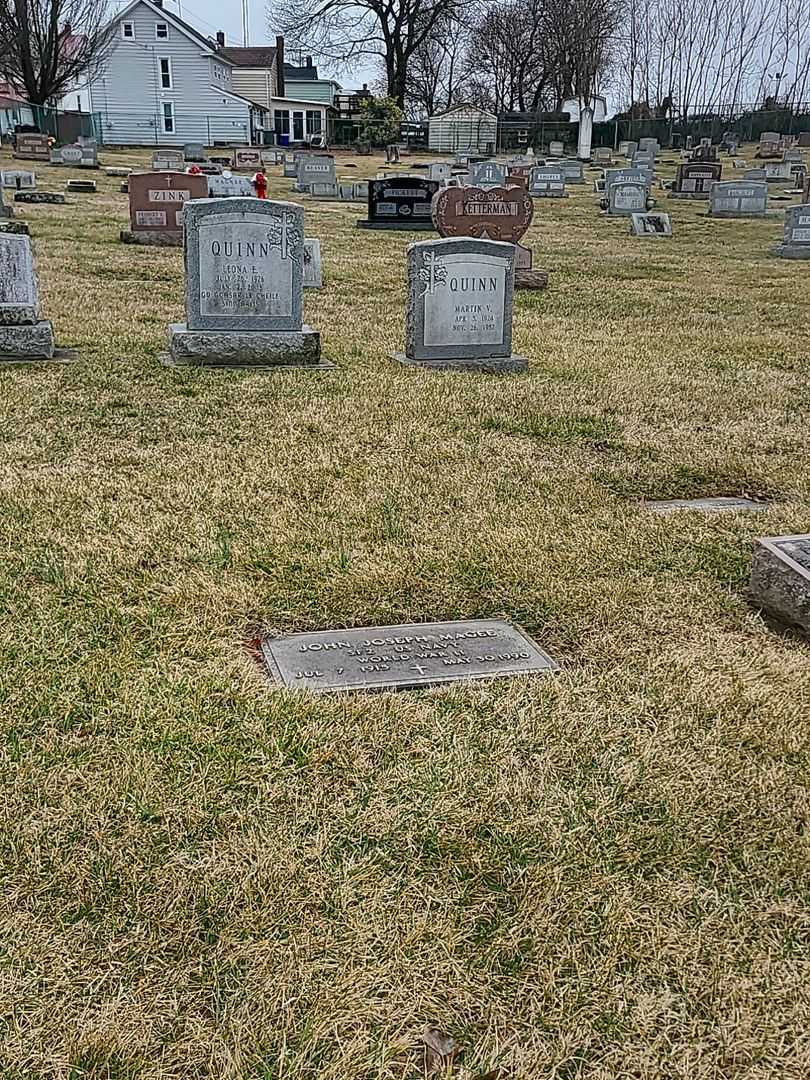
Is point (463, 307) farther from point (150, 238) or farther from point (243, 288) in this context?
point (150, 238)

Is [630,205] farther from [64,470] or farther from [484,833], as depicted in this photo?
[484,833]

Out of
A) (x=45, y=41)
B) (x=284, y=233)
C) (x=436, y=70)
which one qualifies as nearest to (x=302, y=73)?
(x=436, y=70)

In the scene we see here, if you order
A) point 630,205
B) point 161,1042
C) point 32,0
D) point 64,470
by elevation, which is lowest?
point 161,1042

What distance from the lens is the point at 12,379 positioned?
22.6 feet

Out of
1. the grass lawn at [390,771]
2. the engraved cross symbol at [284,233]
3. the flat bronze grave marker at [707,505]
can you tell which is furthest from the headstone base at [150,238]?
the flat bronze grave marker at [707,505]

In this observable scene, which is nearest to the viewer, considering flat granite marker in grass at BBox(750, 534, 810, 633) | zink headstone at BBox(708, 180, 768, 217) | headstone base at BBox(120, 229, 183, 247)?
flat granite marker in grass at BBox(750, 534, 810, 633)

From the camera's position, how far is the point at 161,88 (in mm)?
51281

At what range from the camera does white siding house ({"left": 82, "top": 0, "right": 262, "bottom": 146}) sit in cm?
5050

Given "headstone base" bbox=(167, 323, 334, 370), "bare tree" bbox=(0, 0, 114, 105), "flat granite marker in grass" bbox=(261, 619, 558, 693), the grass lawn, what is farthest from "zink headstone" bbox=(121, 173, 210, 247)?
"bare tree" bbox=(0, 0, 114, 105)

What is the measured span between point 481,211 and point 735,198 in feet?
52.3

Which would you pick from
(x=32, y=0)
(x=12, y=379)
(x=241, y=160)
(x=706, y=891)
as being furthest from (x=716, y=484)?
(x=32, y=0)

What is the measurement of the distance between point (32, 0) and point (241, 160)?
9.76m

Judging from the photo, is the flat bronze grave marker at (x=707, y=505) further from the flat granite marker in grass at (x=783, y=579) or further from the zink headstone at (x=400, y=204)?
the zink headstone at (x=400, y=204)

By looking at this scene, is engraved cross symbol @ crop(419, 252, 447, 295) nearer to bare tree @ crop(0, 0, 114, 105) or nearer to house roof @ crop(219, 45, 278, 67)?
bare tree @ crop(0, 0, 114, 105)
